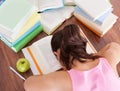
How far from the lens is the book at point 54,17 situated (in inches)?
47.9

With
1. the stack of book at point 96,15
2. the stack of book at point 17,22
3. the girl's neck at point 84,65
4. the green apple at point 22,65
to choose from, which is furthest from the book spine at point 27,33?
the girl's neck at point 84,65

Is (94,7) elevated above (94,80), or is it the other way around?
(94,7)

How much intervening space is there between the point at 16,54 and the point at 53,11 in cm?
34

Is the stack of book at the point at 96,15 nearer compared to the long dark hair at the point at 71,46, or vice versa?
the long dark hair at the point at 71,46

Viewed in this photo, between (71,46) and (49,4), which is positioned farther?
(49,4)

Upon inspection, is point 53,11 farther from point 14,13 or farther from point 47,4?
point 14,13

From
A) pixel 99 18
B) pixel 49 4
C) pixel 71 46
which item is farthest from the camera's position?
pixel 49 4

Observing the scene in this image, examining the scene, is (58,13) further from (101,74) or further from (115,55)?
(101,74)

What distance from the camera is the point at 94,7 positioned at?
1194mm

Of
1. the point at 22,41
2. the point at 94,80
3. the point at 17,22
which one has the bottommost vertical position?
the point at 94,80

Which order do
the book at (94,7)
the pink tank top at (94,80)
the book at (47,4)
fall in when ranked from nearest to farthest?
the pink tank top at (94,80) → the book at (94,7) → the book at (47,4)

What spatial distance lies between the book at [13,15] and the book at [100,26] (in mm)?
286

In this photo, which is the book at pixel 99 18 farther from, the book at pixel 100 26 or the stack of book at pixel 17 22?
the stack of book at pixel 17 22

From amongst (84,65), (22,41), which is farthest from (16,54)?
(84,65)
